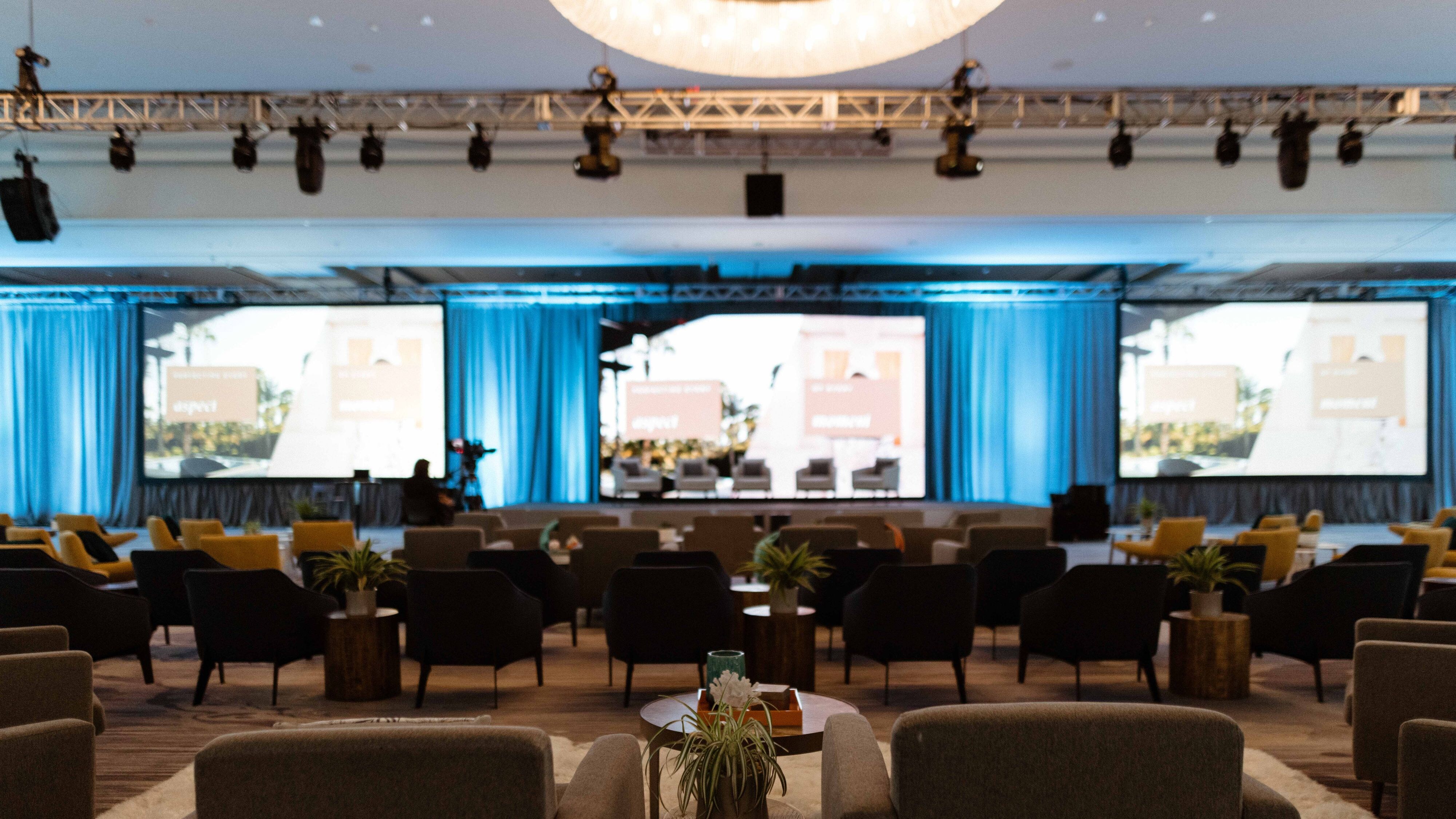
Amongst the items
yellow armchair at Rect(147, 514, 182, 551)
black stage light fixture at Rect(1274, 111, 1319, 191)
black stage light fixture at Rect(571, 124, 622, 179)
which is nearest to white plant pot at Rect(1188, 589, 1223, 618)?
black stage light fixture at Rect(1274, 111, 1319, 191)

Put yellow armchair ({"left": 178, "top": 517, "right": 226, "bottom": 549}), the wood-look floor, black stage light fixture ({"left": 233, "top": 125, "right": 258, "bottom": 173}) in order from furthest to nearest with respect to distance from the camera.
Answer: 1. yellow armchair ({"left": 178, "top": 517, "right": 226, "bottom": 549})
2. black stage light fixture ({"left": 233, "top": 125, "right": 258, "bottom": 173})
3. the wood-look floor

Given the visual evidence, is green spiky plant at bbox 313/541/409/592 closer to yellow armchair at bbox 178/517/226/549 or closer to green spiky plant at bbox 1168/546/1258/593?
yellow armchair at bbox 178/517/226/549

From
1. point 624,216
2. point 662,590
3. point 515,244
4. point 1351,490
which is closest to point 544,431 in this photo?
point 515,244

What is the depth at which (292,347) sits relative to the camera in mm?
13195

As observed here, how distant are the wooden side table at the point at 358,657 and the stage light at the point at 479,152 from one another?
4.21 meters

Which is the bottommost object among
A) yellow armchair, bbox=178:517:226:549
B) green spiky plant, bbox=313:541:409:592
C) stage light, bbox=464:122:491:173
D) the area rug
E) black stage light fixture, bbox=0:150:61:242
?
the area rug

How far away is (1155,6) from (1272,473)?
927 centimetres

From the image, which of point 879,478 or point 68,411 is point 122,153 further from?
point 879,478

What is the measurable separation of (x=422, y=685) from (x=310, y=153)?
4.78 metres

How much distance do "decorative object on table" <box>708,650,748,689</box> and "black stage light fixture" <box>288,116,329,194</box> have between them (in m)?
6.14

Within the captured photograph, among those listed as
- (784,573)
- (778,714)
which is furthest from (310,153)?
(778,714)

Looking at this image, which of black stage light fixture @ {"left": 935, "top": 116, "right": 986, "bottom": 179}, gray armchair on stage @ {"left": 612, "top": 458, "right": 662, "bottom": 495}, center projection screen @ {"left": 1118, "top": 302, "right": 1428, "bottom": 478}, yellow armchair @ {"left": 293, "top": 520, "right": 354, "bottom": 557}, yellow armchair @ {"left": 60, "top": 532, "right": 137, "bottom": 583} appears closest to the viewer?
yellow armchair @ {"left": 60, "top": 532, "right": 137, "bottom": 583}

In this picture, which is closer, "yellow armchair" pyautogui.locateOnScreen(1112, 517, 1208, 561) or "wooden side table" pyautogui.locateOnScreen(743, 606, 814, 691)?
"wooden side table" pyautogui.locateOnScreen(743, 606, 814, 691)

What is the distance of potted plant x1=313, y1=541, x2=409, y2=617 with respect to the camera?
473 cm
